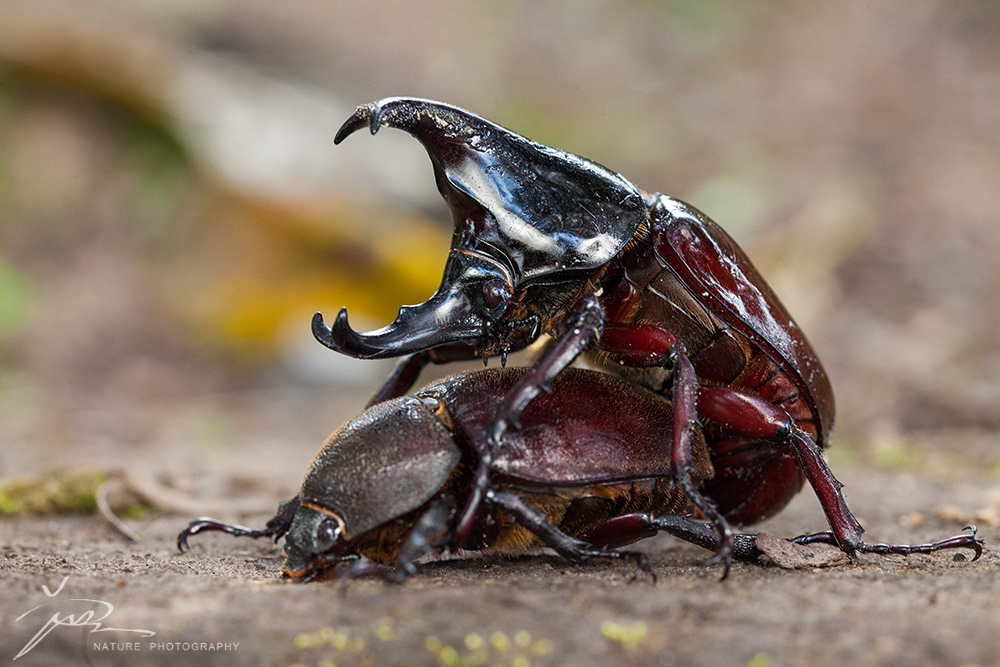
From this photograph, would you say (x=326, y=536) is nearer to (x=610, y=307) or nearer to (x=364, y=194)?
(x=610, y=307)

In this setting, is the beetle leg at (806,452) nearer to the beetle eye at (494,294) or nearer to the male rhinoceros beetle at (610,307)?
the male rhinoceros beetle at (610,307)

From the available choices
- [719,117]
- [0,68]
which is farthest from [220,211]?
[719,117]

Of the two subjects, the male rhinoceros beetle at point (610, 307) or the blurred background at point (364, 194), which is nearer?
the male rhinoceros beetle at point (610, 307)

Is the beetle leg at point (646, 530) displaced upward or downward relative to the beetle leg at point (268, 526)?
upward
